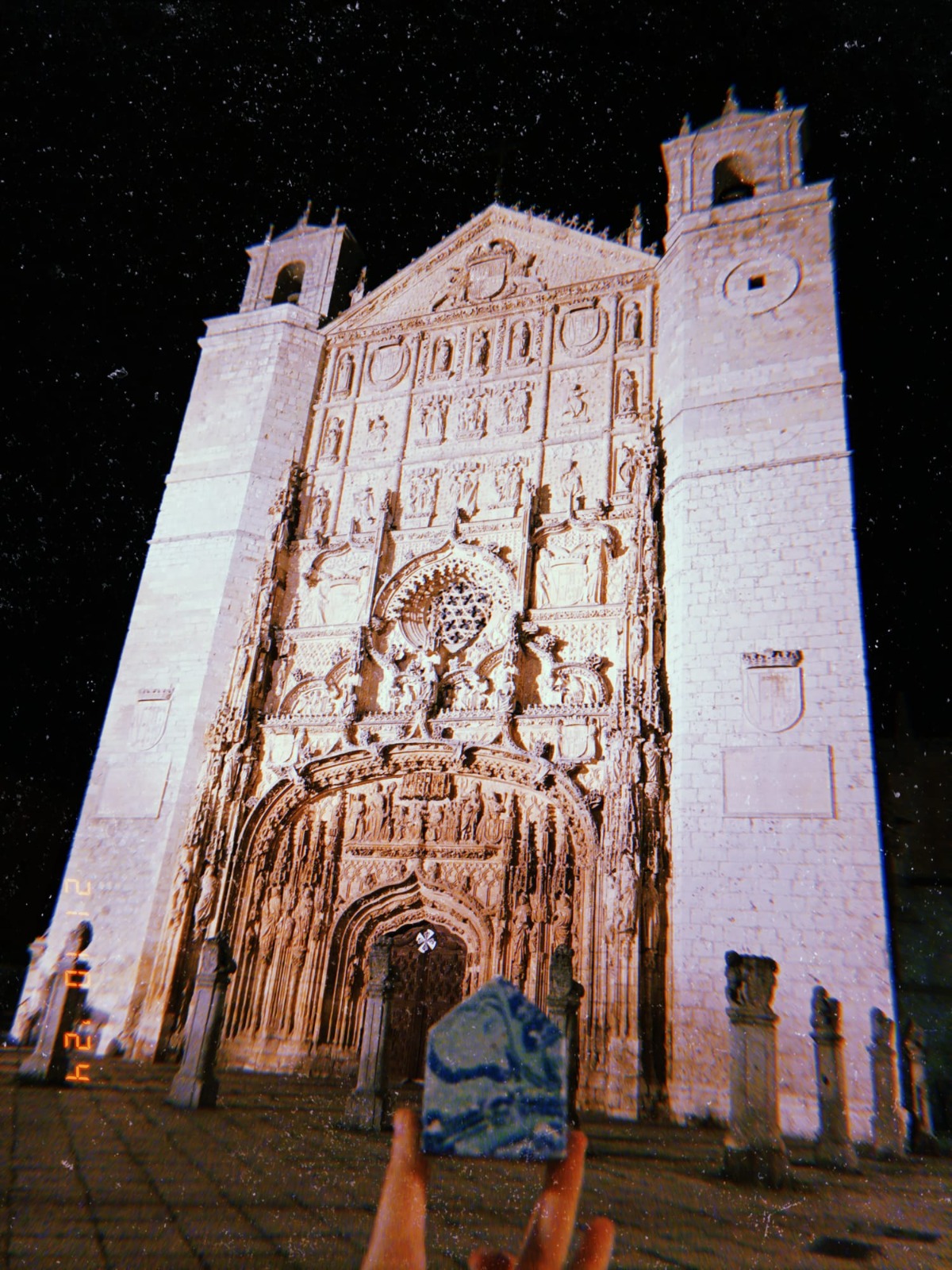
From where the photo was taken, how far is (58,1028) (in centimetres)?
756

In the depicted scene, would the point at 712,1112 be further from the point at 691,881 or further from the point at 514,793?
the point at 514,793

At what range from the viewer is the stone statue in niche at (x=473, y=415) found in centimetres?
1293

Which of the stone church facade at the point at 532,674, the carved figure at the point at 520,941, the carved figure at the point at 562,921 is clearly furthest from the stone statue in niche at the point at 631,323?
the carved figure at the point at 520,941

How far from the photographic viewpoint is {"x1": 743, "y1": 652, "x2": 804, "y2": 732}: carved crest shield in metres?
9.27

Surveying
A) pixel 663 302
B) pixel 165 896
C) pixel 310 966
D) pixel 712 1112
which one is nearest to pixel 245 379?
pixel 663 302

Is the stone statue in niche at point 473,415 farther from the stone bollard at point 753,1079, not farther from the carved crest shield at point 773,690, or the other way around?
the stone bollard at point 753,1079

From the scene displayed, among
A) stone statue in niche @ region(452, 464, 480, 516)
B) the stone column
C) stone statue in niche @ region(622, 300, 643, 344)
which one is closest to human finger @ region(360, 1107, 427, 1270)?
the stone column

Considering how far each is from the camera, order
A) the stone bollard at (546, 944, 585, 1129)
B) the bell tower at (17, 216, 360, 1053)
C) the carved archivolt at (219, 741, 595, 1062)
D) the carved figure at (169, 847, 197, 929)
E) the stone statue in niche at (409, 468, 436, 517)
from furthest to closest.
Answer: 1. the stone statue in niche at (409, 468, 436, 517)
2. the bell tower at (17, 216, 360, 1053)
3. the carved figure at (169, 847, 197, 929)
4. the carved archivolt at (219, 741, 595, 1062)
5. the stone bollard at (546, 944, 585, 1129)

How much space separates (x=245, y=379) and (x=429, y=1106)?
47.9 ft

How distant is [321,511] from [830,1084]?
1001cm

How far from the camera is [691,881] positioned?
29.5 feet

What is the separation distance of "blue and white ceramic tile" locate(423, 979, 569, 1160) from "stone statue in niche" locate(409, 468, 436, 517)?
11.5 meters

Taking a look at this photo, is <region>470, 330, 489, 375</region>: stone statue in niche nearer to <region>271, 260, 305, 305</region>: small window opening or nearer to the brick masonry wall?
the brick masonry wall

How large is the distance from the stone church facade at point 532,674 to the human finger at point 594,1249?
7954 mm
